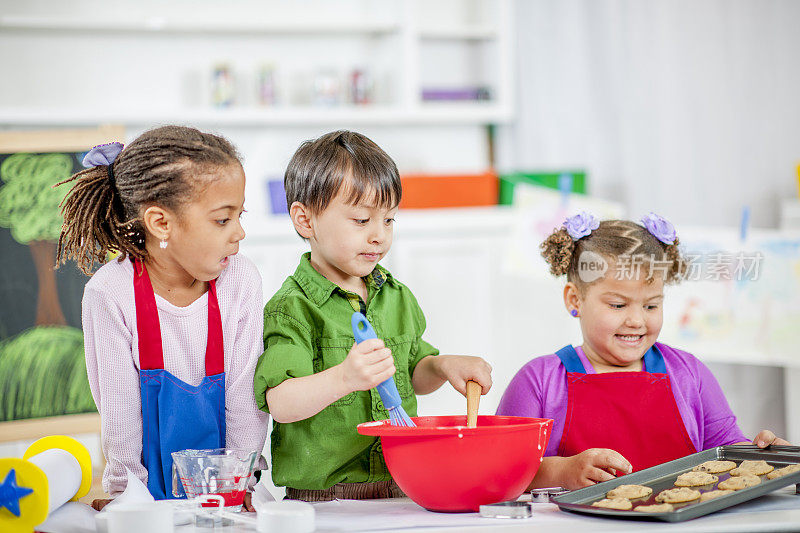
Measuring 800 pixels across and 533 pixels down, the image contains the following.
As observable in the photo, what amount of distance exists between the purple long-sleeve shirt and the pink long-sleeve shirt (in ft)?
1.32

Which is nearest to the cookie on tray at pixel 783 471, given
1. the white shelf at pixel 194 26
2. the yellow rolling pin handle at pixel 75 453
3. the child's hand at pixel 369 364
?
the child's hand at pixel 369 364

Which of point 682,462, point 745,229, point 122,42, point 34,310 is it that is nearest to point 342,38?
point 122,42

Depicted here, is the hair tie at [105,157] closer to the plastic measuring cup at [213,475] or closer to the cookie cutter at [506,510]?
the plastic measuring cup at [213,475]

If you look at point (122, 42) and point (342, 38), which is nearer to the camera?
point (122, 42)

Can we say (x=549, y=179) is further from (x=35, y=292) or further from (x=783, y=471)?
(x=783, y=471)

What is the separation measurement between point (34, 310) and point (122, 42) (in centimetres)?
118

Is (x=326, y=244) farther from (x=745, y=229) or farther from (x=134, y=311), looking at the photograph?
(x=745, y=229)

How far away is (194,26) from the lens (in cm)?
308

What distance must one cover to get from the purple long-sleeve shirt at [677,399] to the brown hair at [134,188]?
22.0 inches

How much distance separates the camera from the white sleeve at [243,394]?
116 cm

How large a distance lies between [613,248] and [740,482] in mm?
501

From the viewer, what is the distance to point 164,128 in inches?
45.8

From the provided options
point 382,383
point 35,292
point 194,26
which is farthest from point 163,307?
point 194,26

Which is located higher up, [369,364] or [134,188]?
[134,188]
